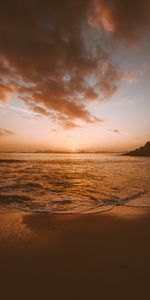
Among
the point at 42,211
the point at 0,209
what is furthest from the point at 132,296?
the point at 0,209

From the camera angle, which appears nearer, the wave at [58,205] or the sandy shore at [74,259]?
the sandy shore at [74,259]

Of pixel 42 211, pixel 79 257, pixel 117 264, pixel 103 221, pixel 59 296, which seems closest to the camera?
pixel 59 296

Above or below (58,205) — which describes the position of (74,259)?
above

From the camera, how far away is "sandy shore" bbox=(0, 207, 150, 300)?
2.15m

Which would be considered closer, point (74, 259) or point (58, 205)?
point (74, 259)

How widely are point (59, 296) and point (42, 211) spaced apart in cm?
342

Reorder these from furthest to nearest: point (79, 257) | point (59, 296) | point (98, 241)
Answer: point (98, 241)
point (79, 257)
point (59, 296)

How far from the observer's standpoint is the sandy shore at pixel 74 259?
215cm

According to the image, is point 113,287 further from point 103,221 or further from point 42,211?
point 42,211

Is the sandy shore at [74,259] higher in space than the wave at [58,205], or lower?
higher

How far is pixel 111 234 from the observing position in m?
3.73

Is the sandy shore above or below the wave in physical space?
above

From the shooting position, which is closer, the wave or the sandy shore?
the sandy shore

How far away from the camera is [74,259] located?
2.78 meters
